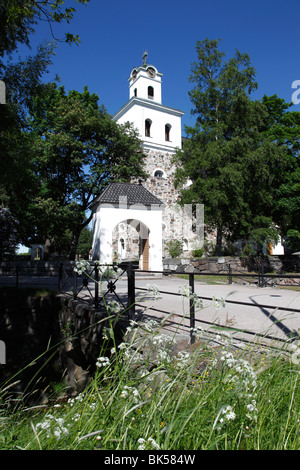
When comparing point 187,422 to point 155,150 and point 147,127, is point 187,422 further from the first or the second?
point 147,127

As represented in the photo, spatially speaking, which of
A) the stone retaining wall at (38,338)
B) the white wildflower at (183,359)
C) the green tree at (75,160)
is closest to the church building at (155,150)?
the green tree at (75,160)

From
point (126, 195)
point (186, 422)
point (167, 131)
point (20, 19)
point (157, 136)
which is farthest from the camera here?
point (167, 131)

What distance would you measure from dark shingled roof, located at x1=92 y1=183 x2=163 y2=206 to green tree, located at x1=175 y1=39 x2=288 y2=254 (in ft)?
13.2

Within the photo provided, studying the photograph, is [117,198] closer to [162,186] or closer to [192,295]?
[162,186]

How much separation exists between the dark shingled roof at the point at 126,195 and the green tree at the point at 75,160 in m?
3.46

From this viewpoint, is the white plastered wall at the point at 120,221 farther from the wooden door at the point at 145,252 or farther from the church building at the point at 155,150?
the church building at the point at 155,150

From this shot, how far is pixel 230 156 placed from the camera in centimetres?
1844

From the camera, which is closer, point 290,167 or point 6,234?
point 6,234

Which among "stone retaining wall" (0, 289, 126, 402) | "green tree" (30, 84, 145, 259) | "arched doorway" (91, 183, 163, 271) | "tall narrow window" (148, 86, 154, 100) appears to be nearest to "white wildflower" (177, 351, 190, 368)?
"stone retaining wall" (0, 289, 126, 402)

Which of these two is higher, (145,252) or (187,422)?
(145,252)

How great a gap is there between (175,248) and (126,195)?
22.8ft

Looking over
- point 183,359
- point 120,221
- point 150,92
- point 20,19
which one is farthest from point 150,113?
point 183,359

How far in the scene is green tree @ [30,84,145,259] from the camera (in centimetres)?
1873
